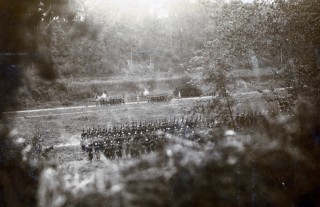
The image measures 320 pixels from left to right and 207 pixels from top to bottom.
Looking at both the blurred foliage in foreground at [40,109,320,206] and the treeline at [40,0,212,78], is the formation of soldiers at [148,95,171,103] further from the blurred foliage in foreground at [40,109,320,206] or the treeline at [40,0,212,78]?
the blurred foliage in foreground at [40,109,320,206]

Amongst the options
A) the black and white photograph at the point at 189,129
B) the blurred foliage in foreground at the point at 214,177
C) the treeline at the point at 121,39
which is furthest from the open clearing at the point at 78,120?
the treeline at the point at 121,39

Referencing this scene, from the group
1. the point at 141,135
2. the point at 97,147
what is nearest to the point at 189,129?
the point at 141,135

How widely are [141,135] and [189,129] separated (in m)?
2.26

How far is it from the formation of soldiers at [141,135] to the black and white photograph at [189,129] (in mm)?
52

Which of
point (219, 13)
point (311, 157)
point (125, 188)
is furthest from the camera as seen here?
point (219, 13)

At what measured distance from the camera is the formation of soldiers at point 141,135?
1243cm

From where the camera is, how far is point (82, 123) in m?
16.9

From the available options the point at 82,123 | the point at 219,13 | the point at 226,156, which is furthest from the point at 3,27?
the point at 226,156

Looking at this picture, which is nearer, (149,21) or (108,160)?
(108,160)

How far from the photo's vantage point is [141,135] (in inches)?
540

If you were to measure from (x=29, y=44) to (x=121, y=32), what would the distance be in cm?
815

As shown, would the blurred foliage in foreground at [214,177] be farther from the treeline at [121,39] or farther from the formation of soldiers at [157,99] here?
the treeline at [121,39]

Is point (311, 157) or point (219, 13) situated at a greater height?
point (219, 13)

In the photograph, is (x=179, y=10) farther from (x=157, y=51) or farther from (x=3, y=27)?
(x=3, y=27)
